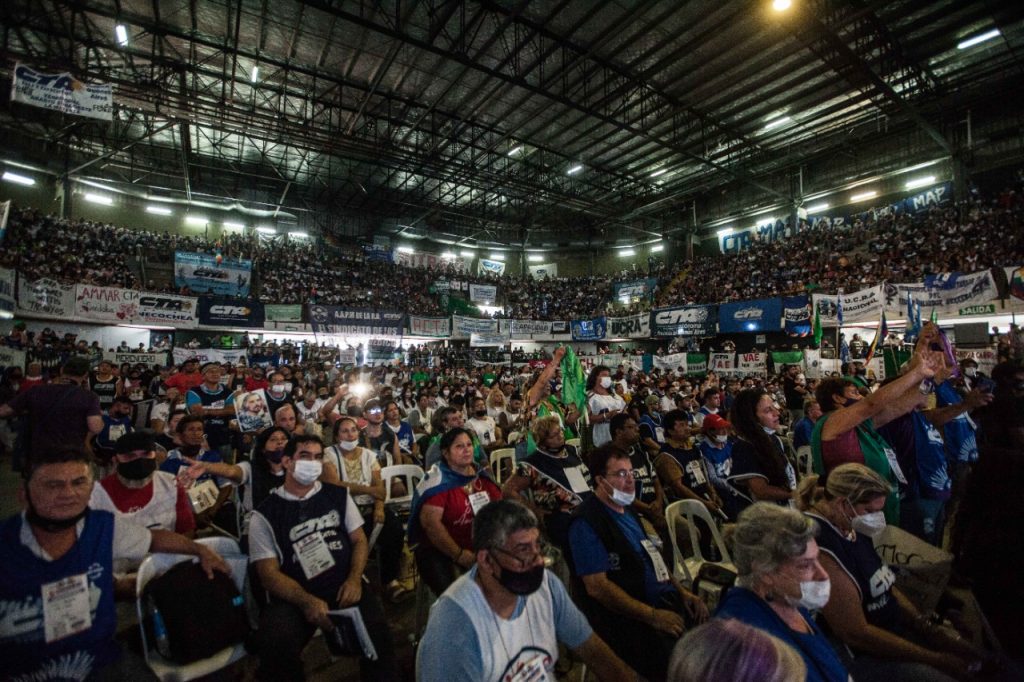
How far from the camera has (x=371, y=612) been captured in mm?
2324

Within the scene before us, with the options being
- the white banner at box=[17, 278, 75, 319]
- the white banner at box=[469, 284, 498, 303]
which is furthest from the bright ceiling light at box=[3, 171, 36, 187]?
the white banner at box=[469, 284, 498, 303]

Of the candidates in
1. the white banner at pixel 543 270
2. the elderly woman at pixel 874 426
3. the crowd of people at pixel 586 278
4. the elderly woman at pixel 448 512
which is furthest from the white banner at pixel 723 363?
the white banner at pixel 543 270

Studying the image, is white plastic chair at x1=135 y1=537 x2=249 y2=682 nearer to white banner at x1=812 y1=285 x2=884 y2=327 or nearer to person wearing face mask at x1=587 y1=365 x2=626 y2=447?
person wearing face mask at x1=587 y1=365 x2=626 y2=447

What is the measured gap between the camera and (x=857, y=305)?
13.8 metres

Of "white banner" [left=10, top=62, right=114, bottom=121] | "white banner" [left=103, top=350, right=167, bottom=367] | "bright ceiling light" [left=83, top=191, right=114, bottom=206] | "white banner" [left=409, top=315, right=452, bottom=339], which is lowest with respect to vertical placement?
"white banner" [left=103, top=350, right=167, bottom=367]

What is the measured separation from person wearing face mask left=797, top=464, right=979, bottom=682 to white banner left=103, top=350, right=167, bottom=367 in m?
15.1

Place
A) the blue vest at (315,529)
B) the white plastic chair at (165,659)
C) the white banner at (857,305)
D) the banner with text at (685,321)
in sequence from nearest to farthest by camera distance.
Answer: the white plastic chair at (165,659) → the blue vest at (315,529) → the white banner at (857,305) → the banner with text at (685,321)

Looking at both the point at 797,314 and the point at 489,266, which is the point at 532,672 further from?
the point at 489,266

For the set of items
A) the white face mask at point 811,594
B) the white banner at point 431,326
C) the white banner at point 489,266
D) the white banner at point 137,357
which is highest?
the white banner at point 489,266

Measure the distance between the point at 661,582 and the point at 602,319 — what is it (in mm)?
22138

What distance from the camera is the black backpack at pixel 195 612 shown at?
194 cm

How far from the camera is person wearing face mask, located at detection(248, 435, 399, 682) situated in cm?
212

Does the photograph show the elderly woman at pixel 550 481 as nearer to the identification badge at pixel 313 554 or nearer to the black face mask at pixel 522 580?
the identification badge at pixel 313 554

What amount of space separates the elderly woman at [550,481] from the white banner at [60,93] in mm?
11321
